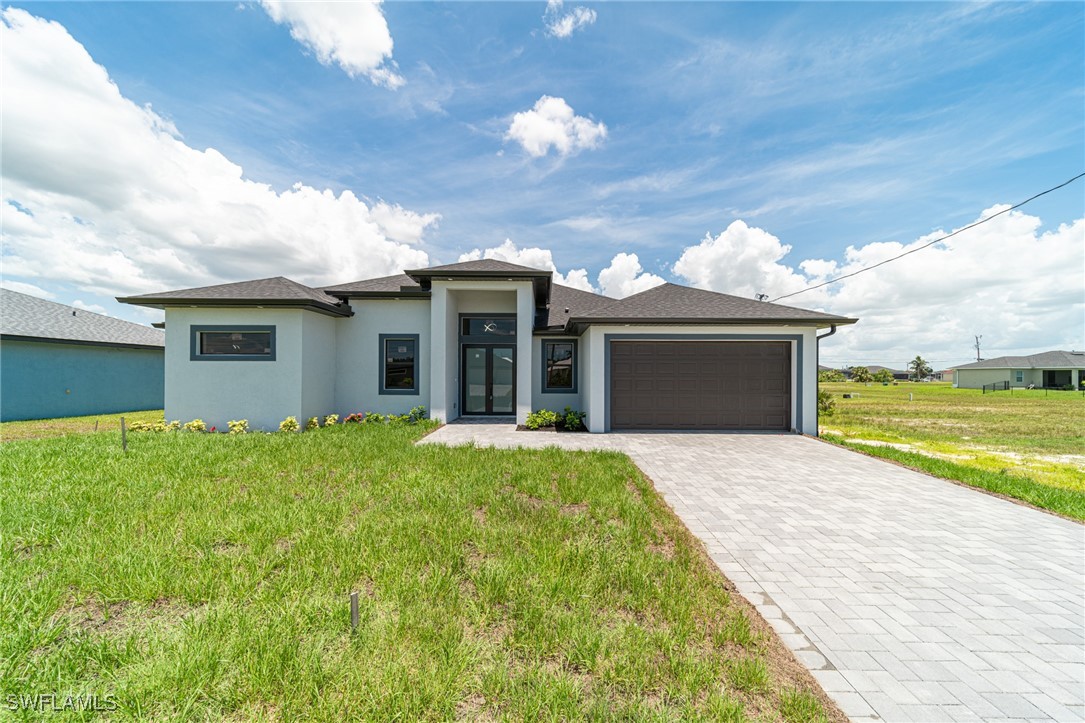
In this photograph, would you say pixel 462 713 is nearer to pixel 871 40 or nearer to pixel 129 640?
pixel 129 640

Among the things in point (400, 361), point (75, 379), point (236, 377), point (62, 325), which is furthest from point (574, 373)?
point (62, 325)

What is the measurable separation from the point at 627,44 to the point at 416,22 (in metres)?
4.94

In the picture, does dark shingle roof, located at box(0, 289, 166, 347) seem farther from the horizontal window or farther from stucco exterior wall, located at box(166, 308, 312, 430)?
the horizontal window

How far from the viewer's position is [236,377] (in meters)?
10.1

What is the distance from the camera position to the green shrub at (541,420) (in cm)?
1085

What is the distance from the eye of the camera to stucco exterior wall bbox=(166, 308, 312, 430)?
1005cm

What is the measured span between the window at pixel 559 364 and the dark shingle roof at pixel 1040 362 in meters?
60.9

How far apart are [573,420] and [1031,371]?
64.6m

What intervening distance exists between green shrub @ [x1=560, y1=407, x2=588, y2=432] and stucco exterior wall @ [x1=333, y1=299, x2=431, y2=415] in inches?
170

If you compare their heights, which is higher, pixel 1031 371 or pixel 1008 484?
pixel 1031 371

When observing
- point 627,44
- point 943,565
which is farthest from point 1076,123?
point 943,565

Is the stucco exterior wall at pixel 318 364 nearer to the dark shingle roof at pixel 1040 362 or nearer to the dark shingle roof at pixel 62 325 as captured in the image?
the dark shingle roof at pixel 62 325

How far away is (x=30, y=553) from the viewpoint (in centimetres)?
354

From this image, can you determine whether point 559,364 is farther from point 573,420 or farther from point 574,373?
point 573,420
